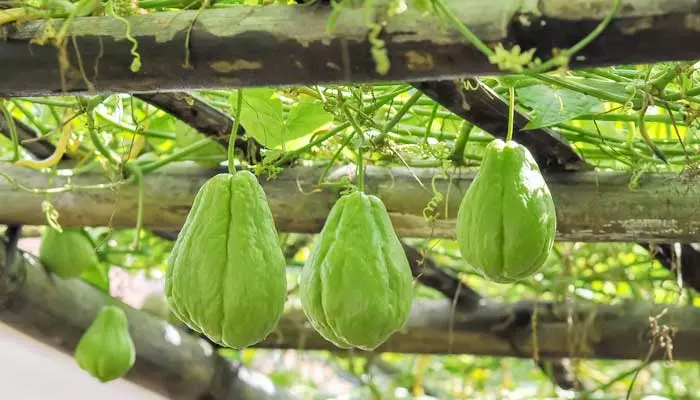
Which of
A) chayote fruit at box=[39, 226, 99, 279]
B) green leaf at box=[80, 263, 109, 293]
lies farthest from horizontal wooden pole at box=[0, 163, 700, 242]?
green leaf at box=[80, 263, 109, 293]

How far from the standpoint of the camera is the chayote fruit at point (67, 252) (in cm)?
158

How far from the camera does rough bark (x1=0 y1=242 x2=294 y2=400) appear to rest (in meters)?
1.59

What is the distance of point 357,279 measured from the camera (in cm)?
72

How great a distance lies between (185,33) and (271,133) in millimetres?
291

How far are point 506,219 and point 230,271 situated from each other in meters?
0.22

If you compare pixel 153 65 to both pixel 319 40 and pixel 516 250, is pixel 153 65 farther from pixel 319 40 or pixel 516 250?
pixel 516 250

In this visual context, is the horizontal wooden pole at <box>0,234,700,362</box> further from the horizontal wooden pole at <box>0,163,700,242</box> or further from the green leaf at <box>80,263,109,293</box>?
the horizontal wooden pole at <box>0,163,700,242</box>

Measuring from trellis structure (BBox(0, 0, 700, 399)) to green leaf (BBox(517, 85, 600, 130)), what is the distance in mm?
34

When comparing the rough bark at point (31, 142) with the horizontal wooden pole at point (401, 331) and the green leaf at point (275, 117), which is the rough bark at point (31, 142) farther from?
the green leaf at point (275, 117)

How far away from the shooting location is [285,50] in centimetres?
68

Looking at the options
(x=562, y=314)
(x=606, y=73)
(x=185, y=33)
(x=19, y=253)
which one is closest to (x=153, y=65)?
(x=185, y=33)

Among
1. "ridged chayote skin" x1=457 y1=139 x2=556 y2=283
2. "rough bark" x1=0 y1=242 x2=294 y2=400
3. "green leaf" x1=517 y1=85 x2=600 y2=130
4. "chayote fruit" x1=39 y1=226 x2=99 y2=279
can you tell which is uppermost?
"green leaf" x1=517 y1=85 x2=600 y2=130

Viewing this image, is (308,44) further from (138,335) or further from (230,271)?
(138,335)

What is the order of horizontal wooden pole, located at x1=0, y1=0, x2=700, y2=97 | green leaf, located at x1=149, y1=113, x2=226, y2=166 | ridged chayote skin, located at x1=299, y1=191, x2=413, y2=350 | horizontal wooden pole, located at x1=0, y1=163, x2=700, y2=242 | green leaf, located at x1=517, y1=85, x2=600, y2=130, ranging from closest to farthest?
horizontal wooden pole, located at x1=0, y1=0, x2=700, y2=97 → ridged chayote skin, located at x1=299, y1=191, x2=413, y2=350 → green leaf, located at x1=517, y1=85, x2=600, y2=130 → horizontal wooden pole, located at x1=0, y1=163, x2=700, y2=242 → green leaf, located at x1=149, y1=113, x2=226, y2=166
